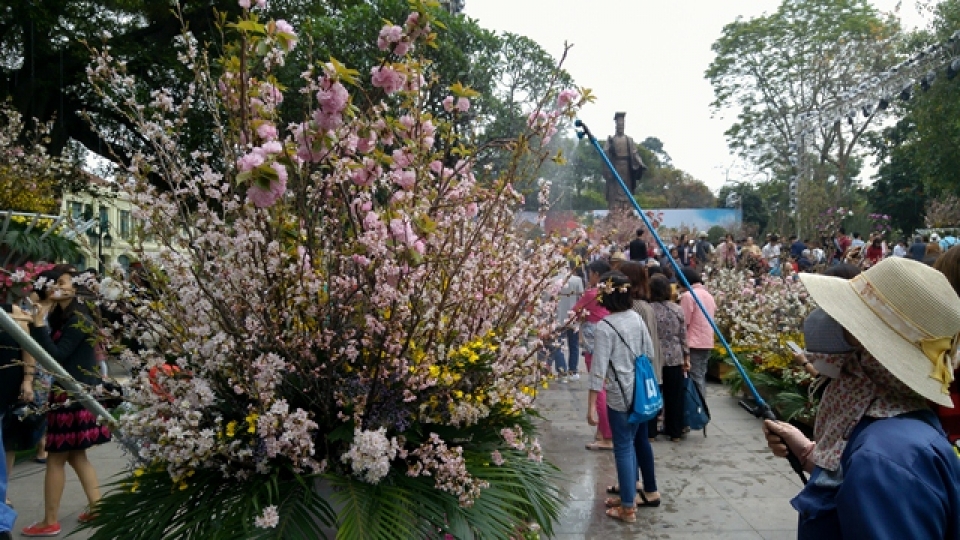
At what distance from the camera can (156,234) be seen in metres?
2.02

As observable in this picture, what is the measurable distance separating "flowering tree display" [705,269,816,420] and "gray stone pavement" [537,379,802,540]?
0.48 metres

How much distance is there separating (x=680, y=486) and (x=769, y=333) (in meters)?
3.48

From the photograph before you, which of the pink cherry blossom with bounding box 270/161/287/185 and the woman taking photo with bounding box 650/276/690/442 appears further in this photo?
the woman taking photo with bounding box 650/276/690/442

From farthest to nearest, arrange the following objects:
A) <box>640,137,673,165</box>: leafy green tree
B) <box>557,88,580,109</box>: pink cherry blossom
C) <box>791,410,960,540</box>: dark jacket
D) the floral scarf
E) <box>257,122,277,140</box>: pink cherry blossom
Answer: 1. <box>640,137,673,165</box>: leafy green tree
2. <box>557,88,580,109</box>: pink cherry blossom
3. <box>257,122,277,140</box>: pink cherry blossom
4. the floral scarf
5. <box>791,410,960,540</box>: dark jacket

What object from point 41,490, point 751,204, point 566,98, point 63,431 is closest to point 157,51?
point 41,490

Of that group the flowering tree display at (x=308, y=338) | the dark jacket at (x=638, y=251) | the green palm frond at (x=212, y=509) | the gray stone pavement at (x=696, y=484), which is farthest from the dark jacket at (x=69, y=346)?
the dark jacket at (x=638, y=251)

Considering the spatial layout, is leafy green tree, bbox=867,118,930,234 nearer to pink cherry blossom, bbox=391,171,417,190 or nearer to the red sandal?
the red sandal

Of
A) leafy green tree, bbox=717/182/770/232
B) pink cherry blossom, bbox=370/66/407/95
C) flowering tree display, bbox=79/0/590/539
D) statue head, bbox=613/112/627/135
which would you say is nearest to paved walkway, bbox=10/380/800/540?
flowering tree display, bbox=79/0/590/539

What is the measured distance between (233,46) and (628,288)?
310 cm

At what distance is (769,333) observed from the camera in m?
8.07

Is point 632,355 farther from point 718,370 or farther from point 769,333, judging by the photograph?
point 718,370

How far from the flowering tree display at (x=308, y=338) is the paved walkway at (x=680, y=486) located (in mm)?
1457

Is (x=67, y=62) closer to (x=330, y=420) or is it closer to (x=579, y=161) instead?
(x=330, y=420)

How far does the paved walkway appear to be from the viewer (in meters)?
4.50
